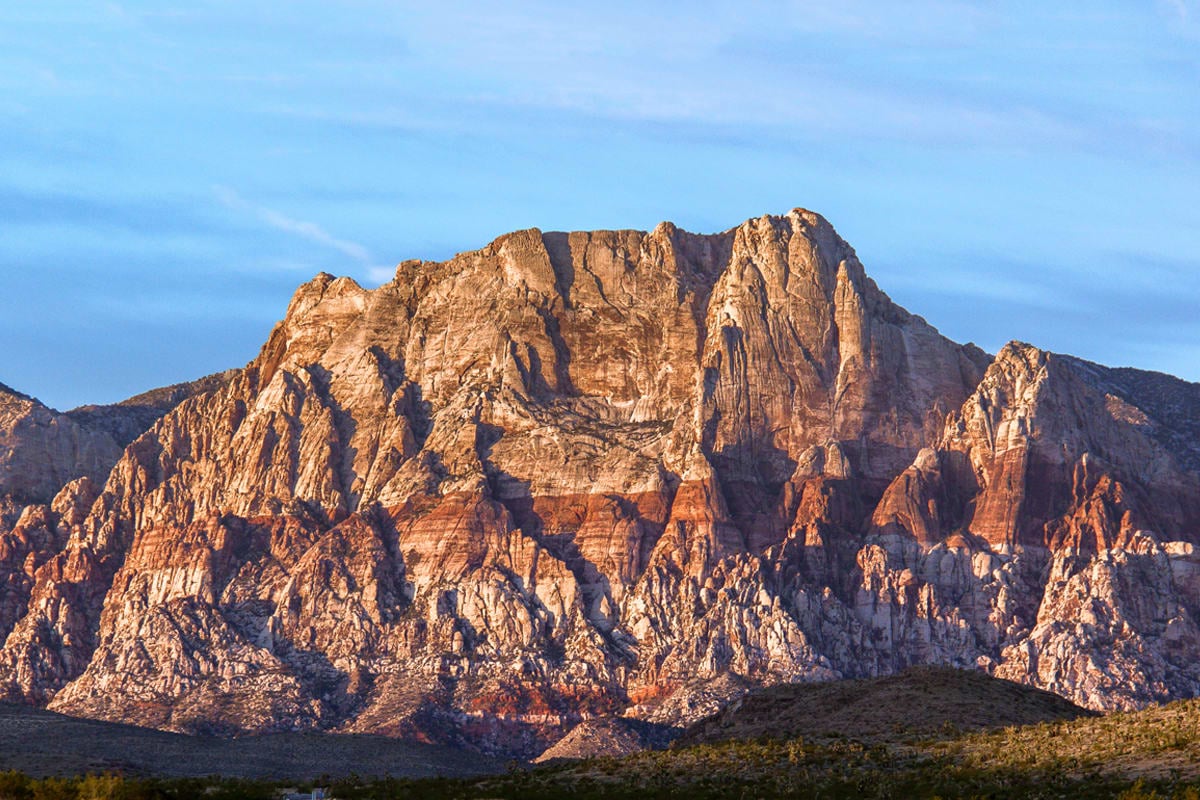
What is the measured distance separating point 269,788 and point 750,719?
4534 centimetres

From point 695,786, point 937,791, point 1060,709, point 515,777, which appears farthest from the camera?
point 1060,709

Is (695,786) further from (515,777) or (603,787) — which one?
(515,777)

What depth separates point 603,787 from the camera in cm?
16000

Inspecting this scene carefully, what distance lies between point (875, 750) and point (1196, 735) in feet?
72.4

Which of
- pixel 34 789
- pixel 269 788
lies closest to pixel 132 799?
pixel 34 789

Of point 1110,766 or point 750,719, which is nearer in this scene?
point 1110,766

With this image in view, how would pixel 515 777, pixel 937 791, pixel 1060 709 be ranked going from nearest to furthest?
1. pixel 937 791
2. pixel 515 777
3. pixel 1060 709

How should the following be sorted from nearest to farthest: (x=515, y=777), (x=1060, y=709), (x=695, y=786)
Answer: (x=695, y=786)
(x=515, y=777)
(x=1060, y=709)

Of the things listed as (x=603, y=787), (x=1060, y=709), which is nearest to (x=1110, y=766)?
(x=603, y=787)

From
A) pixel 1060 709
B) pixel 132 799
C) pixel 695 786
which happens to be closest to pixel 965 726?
pixel 1060 709

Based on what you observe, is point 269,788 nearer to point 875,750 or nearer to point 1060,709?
point 875,750

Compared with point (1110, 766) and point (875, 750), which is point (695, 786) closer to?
point (875, 750)

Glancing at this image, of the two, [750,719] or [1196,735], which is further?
[750,719]

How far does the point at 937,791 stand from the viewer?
14450cm
